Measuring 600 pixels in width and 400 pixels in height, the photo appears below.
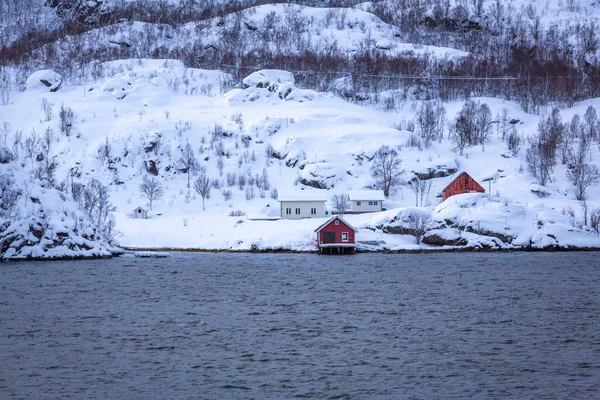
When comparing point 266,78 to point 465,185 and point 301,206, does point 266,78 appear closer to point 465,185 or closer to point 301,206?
point 301,206

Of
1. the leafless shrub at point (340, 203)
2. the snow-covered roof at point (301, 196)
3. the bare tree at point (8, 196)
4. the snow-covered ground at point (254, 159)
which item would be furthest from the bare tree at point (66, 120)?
the bare tree at point (8, 196)

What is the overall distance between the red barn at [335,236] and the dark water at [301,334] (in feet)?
59.9

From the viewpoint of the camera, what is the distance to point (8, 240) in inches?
2857

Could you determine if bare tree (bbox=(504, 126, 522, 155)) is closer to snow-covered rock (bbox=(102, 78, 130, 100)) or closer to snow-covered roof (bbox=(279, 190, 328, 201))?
snow-covered roof (bbox=(279, 190, 328, 201))

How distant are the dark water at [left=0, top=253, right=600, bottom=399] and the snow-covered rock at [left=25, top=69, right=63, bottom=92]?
106m

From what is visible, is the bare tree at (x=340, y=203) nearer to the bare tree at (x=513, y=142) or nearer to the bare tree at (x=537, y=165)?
the bare tree at (x=537, y=165)

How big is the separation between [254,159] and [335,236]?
50.1m

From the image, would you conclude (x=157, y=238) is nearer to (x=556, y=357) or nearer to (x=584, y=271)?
(x=584, y=271)

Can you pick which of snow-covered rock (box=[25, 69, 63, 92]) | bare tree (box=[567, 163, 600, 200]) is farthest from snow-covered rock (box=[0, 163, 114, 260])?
snow-covered rock (box=[25, 69, 63, 92])

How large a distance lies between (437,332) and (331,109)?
4596 inches

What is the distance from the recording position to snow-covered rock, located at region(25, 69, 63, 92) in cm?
15900

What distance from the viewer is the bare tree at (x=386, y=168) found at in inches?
4500

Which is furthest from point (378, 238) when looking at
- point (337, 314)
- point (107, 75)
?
point (107, 75)

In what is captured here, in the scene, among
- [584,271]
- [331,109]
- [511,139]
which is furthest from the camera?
[331,109]
